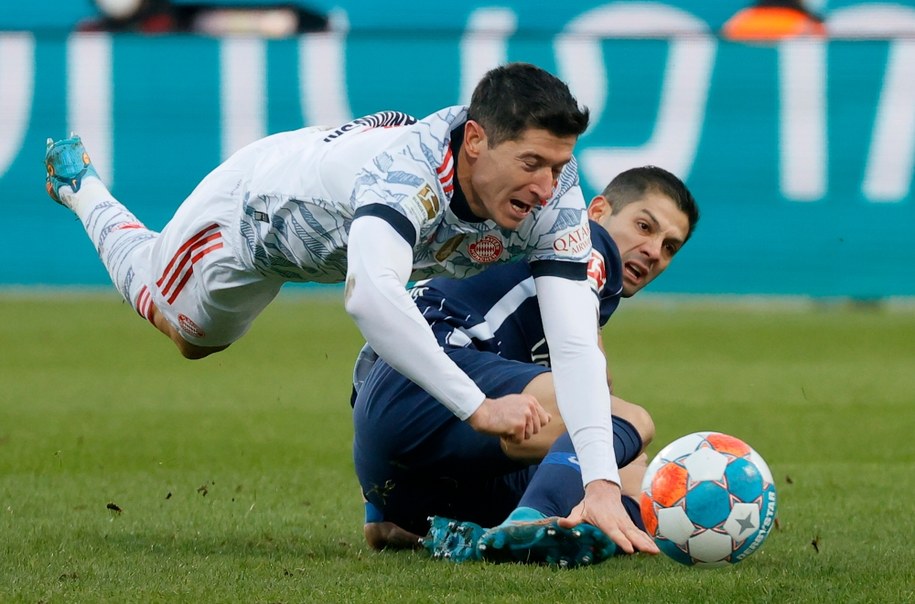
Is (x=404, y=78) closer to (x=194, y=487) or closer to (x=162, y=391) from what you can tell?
(x=162, y=391)

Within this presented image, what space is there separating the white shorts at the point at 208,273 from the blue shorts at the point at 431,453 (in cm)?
83

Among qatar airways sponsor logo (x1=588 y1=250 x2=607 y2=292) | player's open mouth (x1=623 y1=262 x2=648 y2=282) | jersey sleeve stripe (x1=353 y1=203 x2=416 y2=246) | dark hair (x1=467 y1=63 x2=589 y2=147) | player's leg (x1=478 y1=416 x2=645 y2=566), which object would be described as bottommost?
player's leg (x1=478 y1=416 x2=645 y2=566)

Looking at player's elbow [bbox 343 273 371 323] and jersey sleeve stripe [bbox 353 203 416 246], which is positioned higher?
jersey sleeve stripe [bbox 353 203 416 246]

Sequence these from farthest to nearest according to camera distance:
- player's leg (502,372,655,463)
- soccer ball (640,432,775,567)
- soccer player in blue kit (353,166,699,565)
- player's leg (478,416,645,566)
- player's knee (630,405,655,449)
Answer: player's knee (630,405,655,449), player's leg (502,372,655,463), soccer player in blue kit (353,166,699,565), soccer ball (640,432,775,567), player's leg (478,416,645,566)

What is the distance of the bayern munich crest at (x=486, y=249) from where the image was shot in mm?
4367

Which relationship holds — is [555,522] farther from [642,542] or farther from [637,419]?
[637,419]

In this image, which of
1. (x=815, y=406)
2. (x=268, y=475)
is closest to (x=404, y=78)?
(x=815, y=406)

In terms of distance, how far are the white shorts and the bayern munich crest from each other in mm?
1048

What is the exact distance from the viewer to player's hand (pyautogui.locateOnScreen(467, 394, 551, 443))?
3.87m

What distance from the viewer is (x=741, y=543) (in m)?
4.19

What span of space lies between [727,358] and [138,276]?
640 cm

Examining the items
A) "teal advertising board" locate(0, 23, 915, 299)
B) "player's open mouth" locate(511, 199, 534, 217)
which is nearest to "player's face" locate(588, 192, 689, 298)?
"player's open mouth" locate(511, 199, 534, 217)

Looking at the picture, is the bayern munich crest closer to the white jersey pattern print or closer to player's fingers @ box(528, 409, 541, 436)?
the white jersey pattern print

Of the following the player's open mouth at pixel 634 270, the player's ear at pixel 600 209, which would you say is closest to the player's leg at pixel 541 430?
the player's open mouth at pixel 634 270
